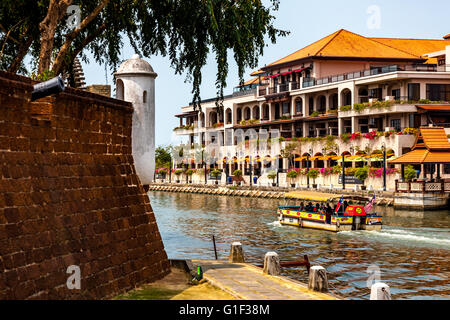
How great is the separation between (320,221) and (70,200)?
98.0 ft

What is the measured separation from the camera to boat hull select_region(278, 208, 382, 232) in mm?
39438

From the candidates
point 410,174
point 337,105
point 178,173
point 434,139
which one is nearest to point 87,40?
point 410,174

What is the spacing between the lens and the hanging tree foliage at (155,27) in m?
18.1

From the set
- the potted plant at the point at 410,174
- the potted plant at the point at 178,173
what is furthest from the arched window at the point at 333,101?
the potted plant at the point at 178,173

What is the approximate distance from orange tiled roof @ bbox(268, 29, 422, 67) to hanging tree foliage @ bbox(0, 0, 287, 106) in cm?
6093

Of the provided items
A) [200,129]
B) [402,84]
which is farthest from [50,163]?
[200,129]

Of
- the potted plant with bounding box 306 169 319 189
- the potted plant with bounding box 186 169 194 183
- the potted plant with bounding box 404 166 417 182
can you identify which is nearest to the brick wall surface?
the potted plant with bounding box 404 166 417 182

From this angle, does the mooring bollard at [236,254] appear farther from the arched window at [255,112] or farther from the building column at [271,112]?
the arched window at [255,112]

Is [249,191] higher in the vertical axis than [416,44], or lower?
lower

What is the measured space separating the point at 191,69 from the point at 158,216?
3572cm

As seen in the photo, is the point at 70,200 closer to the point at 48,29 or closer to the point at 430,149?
the point at 48,29

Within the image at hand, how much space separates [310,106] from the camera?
8269 cm

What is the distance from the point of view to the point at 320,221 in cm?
4078

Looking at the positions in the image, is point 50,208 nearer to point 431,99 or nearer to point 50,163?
point 50,163
